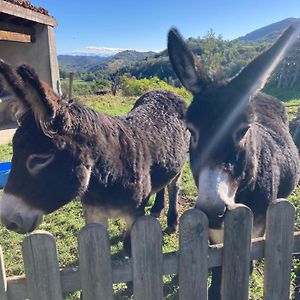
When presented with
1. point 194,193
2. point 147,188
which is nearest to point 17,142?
point 147,188

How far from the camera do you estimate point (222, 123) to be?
203 cm

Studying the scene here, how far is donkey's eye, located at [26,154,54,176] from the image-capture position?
2.02m

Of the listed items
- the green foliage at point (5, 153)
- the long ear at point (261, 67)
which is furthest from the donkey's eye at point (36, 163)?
the green foliage at point (5, 153)

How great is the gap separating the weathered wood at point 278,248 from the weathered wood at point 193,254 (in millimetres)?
398

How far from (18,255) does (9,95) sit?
6.81ft

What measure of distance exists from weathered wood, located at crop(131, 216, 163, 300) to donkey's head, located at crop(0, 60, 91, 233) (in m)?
0.62

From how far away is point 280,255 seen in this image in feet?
6.46

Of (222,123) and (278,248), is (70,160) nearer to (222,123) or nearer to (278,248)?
(222,123)

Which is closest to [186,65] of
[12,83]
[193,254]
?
[12,83]

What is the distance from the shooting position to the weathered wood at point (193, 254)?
175cm

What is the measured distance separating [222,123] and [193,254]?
2.59 feet

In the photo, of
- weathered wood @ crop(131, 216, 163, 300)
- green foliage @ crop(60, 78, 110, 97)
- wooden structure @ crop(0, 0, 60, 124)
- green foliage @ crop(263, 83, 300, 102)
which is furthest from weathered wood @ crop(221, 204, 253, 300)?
green foliage @ crop(60, 78, 110, 97)

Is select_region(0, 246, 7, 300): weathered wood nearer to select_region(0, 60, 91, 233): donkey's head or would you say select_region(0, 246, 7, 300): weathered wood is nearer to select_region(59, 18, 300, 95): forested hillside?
select_region(0, 60, 91, 233): donkey's head

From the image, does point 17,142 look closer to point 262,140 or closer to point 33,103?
point 33,103
